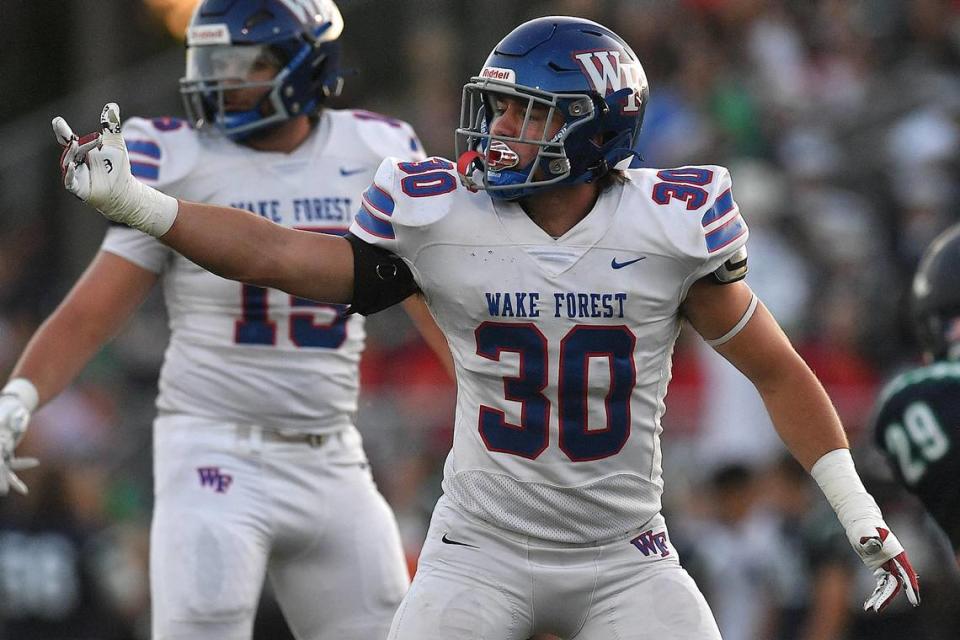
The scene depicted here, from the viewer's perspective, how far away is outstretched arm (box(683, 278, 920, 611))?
3.90 metres

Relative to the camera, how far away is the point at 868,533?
3934 mm

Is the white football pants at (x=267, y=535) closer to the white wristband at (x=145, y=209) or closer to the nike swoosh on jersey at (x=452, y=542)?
the nike swoosh on jersey at (x=452, y=542)

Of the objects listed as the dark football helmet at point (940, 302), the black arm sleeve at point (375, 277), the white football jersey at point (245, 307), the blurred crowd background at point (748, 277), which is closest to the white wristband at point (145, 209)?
the black arm sleeve at point (375, 277)

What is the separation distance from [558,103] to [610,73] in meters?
0.18

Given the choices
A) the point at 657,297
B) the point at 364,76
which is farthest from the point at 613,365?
the point at 364,76

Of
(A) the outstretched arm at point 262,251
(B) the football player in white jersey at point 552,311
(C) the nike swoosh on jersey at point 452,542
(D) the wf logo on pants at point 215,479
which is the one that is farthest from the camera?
(D) the wf logo on pants at point 215,479

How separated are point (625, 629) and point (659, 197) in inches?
39.9

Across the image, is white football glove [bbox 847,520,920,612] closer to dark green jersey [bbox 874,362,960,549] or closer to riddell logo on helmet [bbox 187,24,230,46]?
dark green jersey [bbox 874,362,960,549]

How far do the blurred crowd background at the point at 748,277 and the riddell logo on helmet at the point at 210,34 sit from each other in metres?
3.71

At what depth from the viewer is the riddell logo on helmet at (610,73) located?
391 cm

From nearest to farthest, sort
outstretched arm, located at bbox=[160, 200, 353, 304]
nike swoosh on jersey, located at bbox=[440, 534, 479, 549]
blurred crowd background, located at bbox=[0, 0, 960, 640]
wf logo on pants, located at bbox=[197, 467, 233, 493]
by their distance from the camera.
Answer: outstretched arm, located at bbox=[160, 200, 353, 304]
nike swoosh on jersey, located at bbox=[440, 534, 479, 549]
wf logo on pants, located at bbox=[197, 467, 233, 493]
blurred crowd background, located at bbox=[0, 0, 960, 640]

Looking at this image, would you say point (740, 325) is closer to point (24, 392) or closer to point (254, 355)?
point (254, 355)

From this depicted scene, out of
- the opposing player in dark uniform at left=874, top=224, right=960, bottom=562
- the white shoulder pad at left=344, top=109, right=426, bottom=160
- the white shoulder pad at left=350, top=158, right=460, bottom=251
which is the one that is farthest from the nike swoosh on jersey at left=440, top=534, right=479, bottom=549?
the white shoulder pad at left=344, top=109, right=426, bottom=160

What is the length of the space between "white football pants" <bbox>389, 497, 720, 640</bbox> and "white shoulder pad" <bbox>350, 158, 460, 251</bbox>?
69cm
